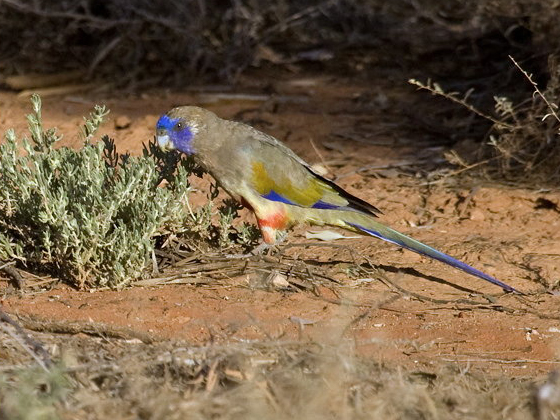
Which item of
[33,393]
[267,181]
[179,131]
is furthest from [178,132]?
[33,393]

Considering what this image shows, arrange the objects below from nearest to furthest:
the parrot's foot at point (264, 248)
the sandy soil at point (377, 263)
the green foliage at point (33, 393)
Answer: the green foliage at point (33, 393) → the sandy soil at point (377, 263) → the parrot's foot at point (264, 248)

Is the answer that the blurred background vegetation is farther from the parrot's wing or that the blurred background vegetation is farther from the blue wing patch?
the blue wing patch

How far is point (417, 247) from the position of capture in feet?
19.6

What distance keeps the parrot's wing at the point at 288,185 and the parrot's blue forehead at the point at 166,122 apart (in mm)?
520

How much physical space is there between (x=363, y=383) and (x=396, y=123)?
5.38 m

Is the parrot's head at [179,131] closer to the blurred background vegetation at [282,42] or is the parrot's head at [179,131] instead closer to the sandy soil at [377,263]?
the sandy soil at [377,263]

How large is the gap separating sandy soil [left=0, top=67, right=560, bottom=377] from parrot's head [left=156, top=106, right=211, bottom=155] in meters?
0.84

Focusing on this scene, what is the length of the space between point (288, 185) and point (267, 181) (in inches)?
5.9

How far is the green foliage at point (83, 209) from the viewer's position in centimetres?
523

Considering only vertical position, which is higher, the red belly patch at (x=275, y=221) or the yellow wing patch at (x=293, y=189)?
the yellow wing patch at (x=293, y=189)

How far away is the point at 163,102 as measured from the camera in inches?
376

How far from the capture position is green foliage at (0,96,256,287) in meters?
5.23

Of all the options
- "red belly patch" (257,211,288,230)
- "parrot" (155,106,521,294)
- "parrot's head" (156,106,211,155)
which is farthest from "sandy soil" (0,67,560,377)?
"parrot's head" (156,106,211,155)

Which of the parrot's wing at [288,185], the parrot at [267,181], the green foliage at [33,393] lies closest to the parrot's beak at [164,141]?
the parrot at [267,181]
